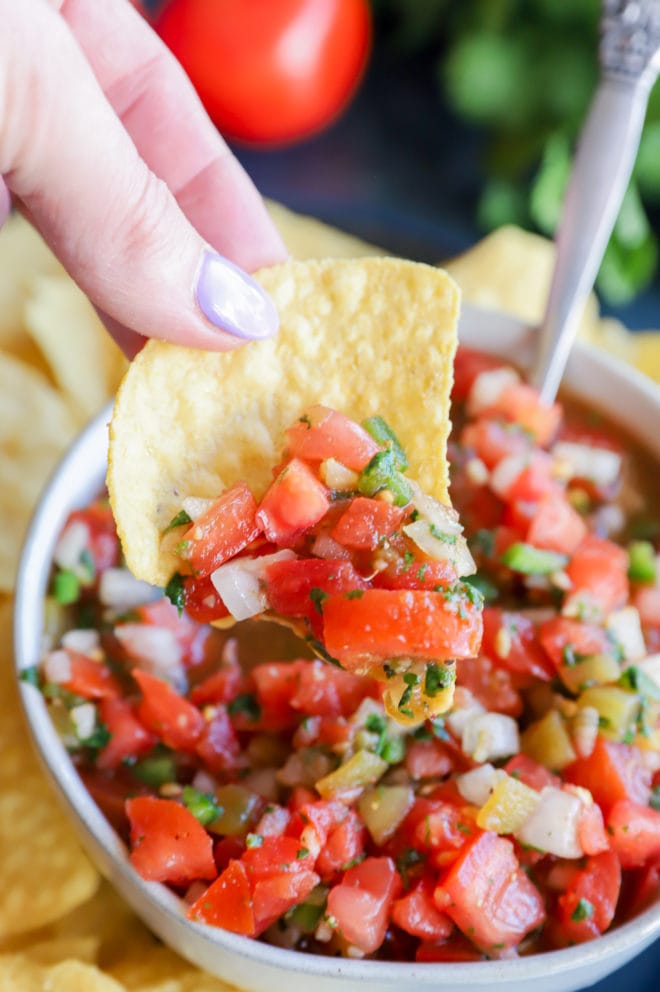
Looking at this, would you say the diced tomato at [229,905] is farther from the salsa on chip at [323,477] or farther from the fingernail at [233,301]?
the fingernail at [233,301]

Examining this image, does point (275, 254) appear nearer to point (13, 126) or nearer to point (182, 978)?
point (13, 126)

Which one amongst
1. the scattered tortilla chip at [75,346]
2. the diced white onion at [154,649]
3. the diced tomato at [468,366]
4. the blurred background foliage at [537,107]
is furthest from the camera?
the blurred background foliage at [537,107]

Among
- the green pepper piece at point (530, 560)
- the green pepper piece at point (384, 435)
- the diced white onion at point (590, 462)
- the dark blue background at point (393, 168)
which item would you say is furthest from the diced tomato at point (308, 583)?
the dark blue background at point (393, 168)

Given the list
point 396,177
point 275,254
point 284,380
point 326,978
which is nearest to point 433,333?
point 284,380

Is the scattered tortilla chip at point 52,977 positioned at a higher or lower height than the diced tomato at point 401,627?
lower

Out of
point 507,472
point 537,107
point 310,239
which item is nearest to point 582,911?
point 507,472
